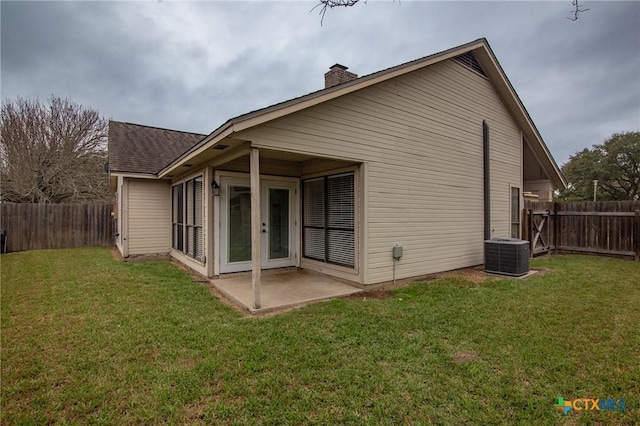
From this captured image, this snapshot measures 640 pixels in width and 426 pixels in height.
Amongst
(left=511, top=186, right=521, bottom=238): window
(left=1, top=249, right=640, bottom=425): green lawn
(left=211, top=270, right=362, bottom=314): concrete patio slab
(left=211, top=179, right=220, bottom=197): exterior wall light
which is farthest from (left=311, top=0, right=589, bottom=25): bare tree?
(left=511, top=186, right=521, bottom=238): window

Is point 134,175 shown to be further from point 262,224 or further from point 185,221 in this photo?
point 262,224

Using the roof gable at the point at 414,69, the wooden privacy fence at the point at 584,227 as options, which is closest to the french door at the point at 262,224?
the roof gable at the point at 414,69

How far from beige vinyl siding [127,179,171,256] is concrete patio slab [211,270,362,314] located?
14.2 ft

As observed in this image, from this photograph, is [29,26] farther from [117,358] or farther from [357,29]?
[117,358]

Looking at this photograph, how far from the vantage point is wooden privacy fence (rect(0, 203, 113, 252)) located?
36.0 feet

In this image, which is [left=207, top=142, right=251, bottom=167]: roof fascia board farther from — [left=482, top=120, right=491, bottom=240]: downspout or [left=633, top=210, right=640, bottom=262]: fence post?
[left=633, top=210, right=640, bottom=262]: fence post

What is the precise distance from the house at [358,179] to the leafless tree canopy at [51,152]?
9.13 m

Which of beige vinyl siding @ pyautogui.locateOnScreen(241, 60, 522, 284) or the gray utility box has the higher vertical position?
beige vinyl siding @ pyautogui.locateOnScreen(241, 60, 522, 284)

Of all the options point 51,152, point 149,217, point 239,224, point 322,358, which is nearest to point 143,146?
point 149,217

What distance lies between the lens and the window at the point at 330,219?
6.22m

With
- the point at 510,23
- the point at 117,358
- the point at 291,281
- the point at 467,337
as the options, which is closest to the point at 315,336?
the point at 467,337

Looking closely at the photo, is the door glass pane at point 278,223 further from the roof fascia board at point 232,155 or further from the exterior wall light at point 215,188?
the roof fascia board at point 232,155

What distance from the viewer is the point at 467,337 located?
11.9 feet

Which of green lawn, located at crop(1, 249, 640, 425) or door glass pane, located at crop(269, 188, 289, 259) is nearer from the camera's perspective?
green lawn, located at crop(1, 249, 640, 425)
